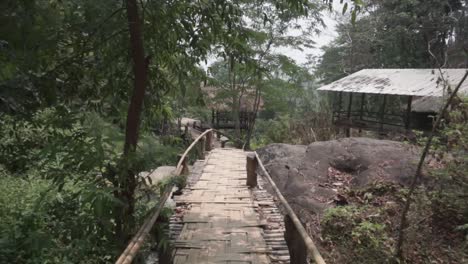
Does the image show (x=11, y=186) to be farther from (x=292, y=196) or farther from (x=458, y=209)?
(x=458, y=209)

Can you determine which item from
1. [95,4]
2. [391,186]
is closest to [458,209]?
[391,186]

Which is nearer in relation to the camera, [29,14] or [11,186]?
[29,14]

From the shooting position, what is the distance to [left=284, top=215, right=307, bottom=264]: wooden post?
3.23 metres

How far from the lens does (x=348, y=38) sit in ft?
86.0

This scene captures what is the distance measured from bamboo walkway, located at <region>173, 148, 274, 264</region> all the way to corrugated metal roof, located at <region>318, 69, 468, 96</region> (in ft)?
31.5

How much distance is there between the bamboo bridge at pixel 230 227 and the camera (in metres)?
3.32

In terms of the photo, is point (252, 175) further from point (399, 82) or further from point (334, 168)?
point (399, 82)

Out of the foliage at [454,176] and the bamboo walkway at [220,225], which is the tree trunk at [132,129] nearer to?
the bamboo walkway at [220,225]

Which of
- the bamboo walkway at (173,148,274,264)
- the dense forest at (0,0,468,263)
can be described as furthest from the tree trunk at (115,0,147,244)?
the bamboo walkway at (173,148,274,264)

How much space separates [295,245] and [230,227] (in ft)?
5.79

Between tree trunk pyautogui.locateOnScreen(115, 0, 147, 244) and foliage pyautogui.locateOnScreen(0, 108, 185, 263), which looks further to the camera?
tree trunk pyautogui.locateOnScreen(115, 0, 147, 244)

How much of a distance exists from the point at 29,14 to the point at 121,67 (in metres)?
1.05

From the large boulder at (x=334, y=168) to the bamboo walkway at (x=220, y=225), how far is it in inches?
60.1

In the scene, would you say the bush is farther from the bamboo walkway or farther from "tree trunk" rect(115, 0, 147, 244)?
"tree trunk" rect(115, 0, 147, 244)
